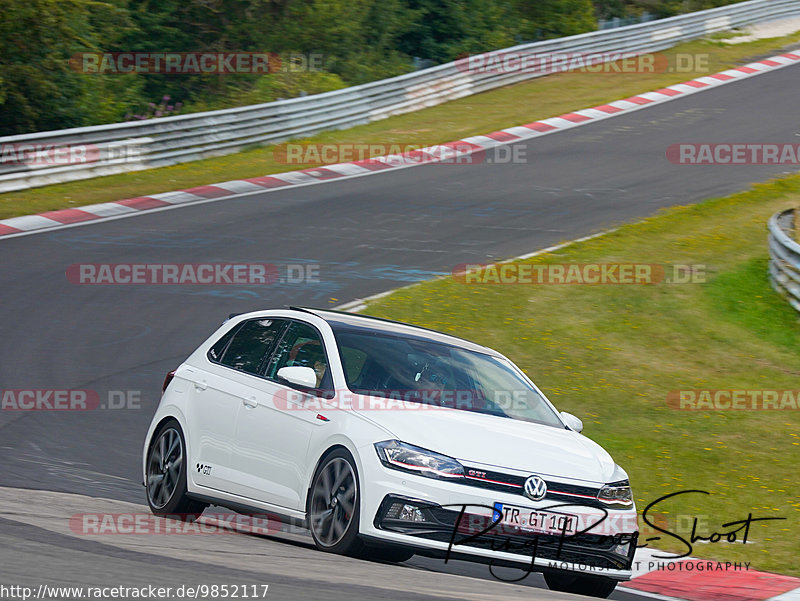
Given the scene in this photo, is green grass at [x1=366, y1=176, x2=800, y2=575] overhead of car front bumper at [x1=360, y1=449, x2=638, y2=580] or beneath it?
beneath

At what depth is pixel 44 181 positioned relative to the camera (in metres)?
24.0

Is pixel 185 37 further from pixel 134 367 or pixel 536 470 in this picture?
pixel 536 470

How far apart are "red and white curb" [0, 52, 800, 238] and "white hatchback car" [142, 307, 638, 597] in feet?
39.8

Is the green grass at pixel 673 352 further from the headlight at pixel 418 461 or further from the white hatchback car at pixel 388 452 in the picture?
the headlight at pixel 418 461

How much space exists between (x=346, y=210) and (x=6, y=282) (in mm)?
7098

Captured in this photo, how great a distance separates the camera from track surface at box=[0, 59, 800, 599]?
11562mm

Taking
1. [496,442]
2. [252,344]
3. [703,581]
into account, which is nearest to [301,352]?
[252,344]

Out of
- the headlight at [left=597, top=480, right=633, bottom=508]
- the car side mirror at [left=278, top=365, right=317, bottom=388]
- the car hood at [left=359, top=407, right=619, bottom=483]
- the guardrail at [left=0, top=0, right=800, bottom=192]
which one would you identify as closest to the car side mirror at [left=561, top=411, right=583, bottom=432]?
the car hood at [left=359, top=407, right=619, bottom=483]

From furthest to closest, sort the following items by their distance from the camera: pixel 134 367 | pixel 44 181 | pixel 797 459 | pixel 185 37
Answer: pixel 185 37, pixel 44 181, pixel 134 367, pixel 797 459

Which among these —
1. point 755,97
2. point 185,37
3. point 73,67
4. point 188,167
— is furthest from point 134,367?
point 185,37

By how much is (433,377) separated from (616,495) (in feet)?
4.83

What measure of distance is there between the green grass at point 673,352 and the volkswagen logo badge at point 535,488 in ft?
8.75

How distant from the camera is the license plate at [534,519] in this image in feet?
23.3

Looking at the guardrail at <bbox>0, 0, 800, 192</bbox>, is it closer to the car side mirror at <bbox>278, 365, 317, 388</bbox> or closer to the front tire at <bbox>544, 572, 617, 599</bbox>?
the car side mirror at <bbox>278, 365, 317, 388</bbox>
